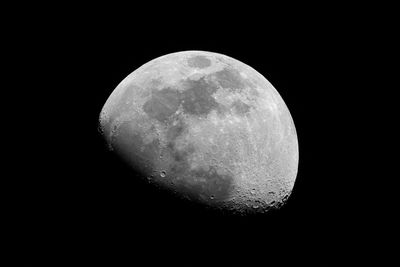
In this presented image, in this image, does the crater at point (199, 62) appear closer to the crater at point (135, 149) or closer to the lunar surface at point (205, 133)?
the lunar surface at point (205, 133)

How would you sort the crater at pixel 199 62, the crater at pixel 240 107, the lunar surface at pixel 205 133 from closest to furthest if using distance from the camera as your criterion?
the lunar surface at pixel 205 133, the crater at pixel 240 107, the crater at pixel 199 62

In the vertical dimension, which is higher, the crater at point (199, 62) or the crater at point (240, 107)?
the crater at point (199, 62)

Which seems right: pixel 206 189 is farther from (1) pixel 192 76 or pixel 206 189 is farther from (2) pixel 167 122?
(1) pixel 192 76

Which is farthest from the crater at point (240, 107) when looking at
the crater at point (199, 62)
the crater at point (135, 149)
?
the crater at point (135, 149)

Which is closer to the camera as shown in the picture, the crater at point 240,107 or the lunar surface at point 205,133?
the lunar surface at point 205,133

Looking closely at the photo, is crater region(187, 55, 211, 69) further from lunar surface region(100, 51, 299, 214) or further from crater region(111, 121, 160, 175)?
crater region(111, 121, 160, 175)

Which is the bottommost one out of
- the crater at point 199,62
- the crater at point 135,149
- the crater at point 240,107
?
the crater at point 135,149

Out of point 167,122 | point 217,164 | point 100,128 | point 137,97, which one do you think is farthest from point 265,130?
point 100,128

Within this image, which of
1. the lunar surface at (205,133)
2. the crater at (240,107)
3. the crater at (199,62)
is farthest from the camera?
the crater at (199,62)

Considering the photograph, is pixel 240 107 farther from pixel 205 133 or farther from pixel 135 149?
pixel 135 149
